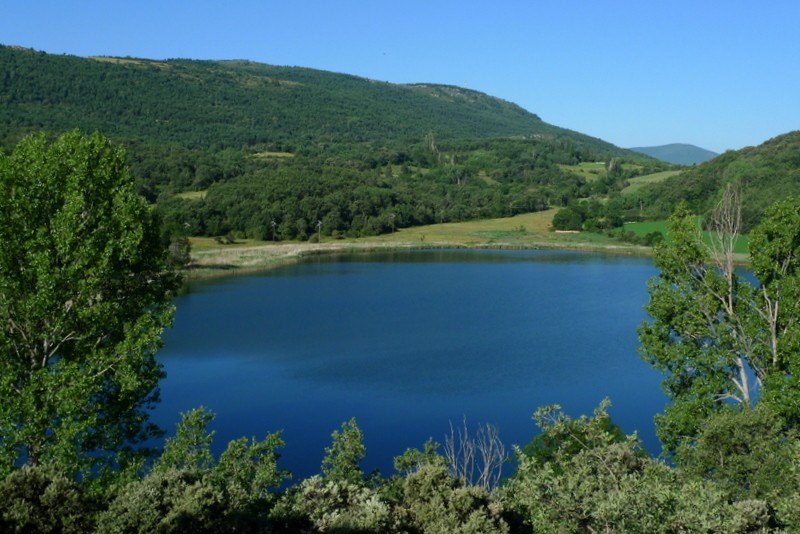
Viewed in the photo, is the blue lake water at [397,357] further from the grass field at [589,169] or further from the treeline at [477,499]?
the grass field at [589,169]

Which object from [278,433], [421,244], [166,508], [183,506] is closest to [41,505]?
[166,508]

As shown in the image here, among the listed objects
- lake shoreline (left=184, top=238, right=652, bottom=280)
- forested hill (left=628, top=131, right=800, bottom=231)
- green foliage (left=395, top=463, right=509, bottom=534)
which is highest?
forested hill (left=628, top=131, right=800, bottom=231)

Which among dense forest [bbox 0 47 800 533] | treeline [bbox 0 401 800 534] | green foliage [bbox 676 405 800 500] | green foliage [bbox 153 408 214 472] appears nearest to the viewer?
treeline [bbox 0 401 800 534]

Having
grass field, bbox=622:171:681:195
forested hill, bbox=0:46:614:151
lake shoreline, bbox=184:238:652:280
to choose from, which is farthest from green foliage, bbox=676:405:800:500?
grass field, bbox=622:171:681:195

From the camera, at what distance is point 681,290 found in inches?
547

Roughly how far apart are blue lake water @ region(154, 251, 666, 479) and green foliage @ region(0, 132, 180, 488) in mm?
9868

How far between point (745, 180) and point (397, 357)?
2563 inches

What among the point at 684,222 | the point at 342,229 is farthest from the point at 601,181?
the point at 684,222

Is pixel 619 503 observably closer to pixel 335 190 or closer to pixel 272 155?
pixel 335 190

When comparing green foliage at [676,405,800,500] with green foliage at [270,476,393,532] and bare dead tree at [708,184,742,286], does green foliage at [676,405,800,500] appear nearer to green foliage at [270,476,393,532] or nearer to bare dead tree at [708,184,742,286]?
bare dead tree at [708,184,742,286]

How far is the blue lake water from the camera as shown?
78.2 ft

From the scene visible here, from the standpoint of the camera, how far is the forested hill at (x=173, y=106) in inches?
4838

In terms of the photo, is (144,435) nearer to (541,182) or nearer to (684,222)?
(684,222)

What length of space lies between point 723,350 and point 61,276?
10.7 metres
